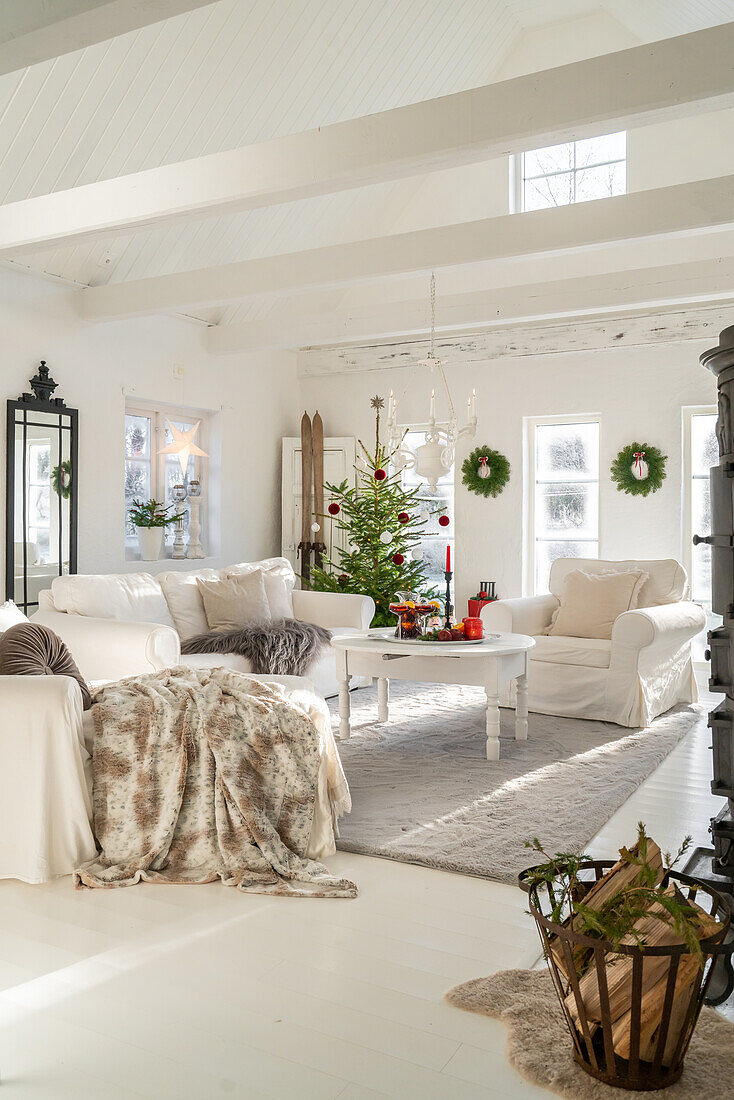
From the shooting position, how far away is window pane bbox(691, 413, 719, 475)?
655 centimetres

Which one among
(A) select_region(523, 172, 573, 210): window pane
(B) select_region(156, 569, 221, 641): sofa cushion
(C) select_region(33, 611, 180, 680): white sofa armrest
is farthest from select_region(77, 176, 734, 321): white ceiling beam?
(A) select_region(523, 172, 573, 210): window pane

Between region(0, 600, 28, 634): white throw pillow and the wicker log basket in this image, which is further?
region(0, 600, 28, 634): white throw pillow

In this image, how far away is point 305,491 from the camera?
779 cm

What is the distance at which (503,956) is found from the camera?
2234mm

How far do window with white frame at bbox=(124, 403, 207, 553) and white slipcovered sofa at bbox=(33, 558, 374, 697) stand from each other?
1.31 metres

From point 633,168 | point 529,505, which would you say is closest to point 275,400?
point 529,505

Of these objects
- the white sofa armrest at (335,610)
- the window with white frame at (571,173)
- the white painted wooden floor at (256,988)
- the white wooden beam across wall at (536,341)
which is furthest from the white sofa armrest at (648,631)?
the window with white frame at (571,173)

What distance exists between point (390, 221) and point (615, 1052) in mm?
6732

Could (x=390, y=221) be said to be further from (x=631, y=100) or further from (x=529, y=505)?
(x=631, y=100)

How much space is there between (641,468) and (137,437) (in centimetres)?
382

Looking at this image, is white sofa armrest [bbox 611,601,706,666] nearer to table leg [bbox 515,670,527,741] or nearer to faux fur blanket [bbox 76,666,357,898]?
table leg [bbox 515,670,527,741]

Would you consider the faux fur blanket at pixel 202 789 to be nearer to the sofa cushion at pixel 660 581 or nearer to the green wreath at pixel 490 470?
the sofa cushion at pixel 660 581

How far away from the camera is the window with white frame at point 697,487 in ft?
21.5

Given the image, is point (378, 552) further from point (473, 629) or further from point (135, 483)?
point (473, 629)
